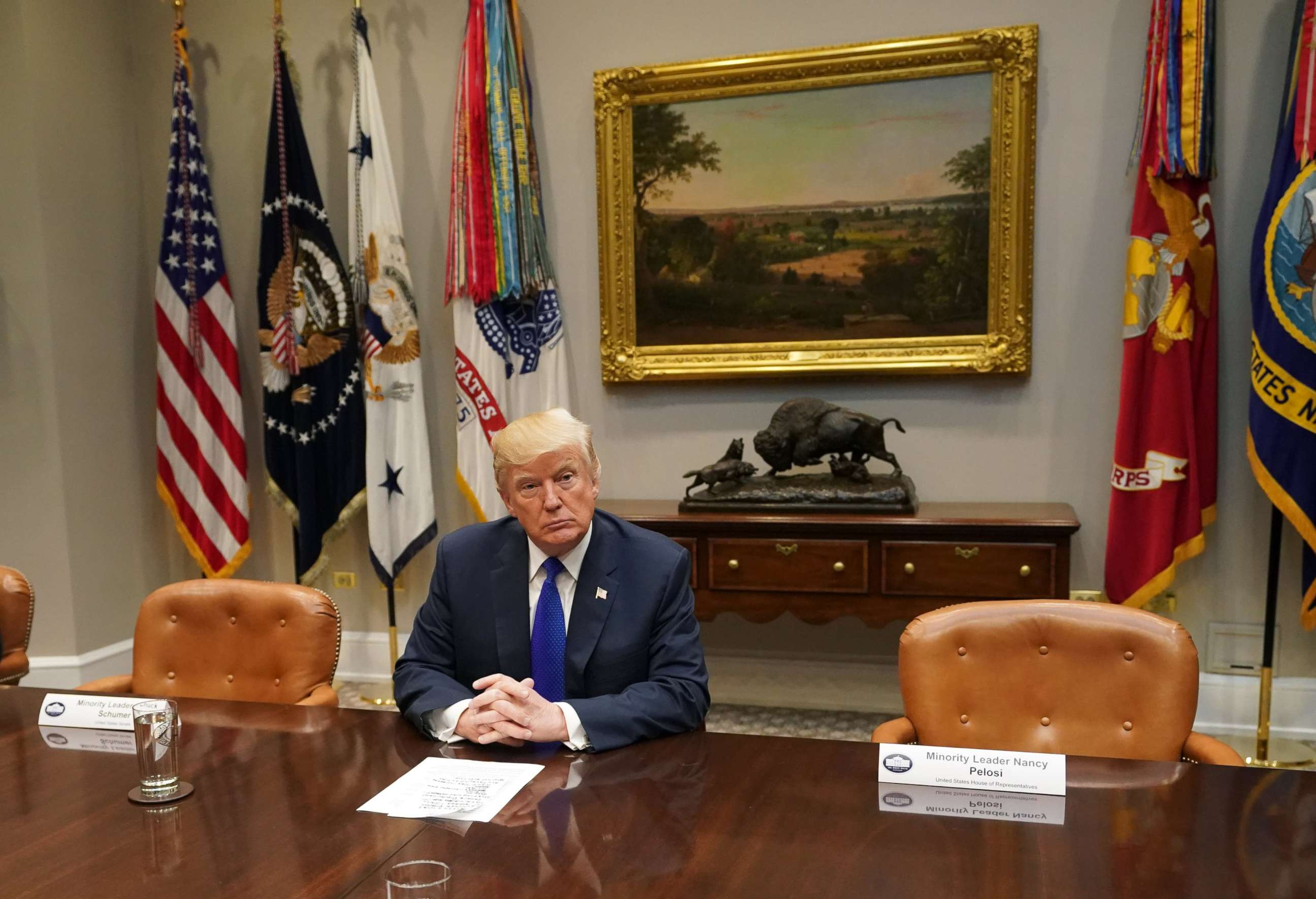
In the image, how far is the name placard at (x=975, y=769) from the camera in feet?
4.44

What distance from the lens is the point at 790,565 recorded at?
136 inches

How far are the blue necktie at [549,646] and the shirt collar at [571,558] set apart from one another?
41 mm

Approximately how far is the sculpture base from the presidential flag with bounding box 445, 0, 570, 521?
0.86m

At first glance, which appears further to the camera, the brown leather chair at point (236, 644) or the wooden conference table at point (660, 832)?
the brown leather chair at point (236, 644)

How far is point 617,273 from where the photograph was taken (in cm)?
406

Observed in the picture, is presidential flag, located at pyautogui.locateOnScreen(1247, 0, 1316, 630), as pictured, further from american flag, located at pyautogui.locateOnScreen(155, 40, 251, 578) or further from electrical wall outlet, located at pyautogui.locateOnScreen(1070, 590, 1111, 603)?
american flag, located at pyautogui.locateOnScreen(155, 40, 251, 578)

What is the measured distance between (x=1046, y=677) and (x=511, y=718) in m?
1.02

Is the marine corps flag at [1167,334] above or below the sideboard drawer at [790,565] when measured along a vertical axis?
above

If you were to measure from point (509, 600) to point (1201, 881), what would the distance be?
4.01 feet

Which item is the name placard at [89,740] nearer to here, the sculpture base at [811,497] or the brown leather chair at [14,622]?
the brown leather chair at [14,622]

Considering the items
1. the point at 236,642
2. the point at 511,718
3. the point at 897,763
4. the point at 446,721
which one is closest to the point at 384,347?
the point at 236,642

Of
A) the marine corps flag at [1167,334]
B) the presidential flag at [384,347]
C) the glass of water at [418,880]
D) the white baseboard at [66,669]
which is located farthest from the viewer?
the white baseboard at [66,669]

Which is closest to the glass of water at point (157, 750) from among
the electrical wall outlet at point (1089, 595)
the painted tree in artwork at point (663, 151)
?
the painted tree in artwork at point (663, 151)

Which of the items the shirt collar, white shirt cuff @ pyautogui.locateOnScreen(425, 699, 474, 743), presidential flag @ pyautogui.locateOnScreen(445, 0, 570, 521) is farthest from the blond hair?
presidential flag @ pyautogui.locateOnScreen(445, 0, 570, 521)
